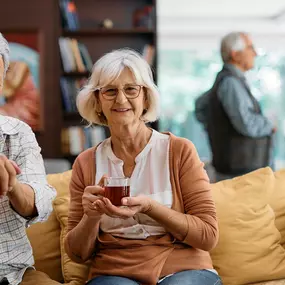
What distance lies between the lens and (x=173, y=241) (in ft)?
6.44

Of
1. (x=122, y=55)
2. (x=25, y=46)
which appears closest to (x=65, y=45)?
(x=25, y=46)

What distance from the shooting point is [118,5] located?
575 centimetres

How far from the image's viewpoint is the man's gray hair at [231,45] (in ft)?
13.6

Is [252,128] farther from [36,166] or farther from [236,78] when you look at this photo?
[36,166]

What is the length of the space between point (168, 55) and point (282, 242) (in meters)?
Answer: 5.98

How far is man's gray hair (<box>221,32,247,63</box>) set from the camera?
4133mm

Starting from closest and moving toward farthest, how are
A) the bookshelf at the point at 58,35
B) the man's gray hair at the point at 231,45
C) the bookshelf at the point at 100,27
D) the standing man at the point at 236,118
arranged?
the standing man at the point at 236,118 < the man's gray hair at the point at 231,45 < the bookshelf at the point at 58,35 < the bookshelf at the point at 100,27

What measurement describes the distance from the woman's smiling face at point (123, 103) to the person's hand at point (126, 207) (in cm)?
31

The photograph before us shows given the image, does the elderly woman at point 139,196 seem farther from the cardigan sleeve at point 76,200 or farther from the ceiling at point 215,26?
the ceiling at point 215,26

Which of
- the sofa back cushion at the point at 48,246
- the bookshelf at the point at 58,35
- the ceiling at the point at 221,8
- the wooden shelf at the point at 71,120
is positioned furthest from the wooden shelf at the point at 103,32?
the sofa back cushion at the point at 48,246

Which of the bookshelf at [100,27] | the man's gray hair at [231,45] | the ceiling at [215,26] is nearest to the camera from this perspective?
the man's gray hair at [231,45]

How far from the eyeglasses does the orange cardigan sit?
225 mm

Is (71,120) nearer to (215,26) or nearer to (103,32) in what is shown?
(103,32)

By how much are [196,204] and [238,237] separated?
1.27 feet
